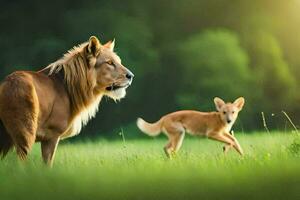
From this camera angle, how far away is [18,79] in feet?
14.5

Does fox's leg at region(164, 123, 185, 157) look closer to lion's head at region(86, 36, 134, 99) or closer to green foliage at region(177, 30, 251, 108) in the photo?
green foliage at region(177, 30, 251, 108)

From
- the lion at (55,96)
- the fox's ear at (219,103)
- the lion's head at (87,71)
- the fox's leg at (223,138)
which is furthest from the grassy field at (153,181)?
the fox's ear at (219,103)

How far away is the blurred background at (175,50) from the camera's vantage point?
8.97 meters

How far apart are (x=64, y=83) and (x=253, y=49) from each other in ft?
15.5

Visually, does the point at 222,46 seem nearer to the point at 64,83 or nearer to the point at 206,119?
the point at 206,119

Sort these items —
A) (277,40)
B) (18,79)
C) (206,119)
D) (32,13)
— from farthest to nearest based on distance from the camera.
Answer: (32,13)
(277,40)
(206,119)
(18,79)

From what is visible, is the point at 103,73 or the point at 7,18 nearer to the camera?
the point at 103,73

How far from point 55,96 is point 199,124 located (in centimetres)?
288

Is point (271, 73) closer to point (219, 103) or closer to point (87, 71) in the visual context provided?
point (219, 103)

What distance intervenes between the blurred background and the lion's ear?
399 cm

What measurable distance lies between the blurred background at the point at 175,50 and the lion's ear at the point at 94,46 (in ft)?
13.1

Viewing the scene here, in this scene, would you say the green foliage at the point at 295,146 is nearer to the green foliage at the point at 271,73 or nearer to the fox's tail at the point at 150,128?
the fox's tail at the point at 150,128

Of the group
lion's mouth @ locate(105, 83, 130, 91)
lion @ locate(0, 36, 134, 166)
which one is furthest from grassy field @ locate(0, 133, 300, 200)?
lion's mouth @ locate(105, 83, 130, 91)

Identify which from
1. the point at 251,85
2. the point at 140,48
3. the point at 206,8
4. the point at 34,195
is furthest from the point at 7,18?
the point at 34,195
